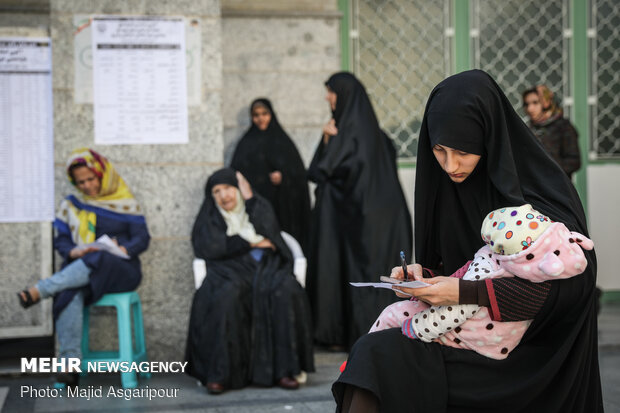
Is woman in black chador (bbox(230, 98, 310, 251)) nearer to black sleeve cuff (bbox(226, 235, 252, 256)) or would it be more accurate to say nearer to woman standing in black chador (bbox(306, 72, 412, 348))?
woman standing in black chador (bbox(306, 72, 412, 348))

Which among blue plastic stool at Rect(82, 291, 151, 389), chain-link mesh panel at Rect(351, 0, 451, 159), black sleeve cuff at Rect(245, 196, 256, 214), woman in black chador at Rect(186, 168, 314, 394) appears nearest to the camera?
woman in black chador at Rect(186, 168, 314, 394)

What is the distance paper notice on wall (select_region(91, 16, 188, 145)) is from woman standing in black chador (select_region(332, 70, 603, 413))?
2.82 metres

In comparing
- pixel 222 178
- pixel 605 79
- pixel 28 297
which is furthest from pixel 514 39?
pixel 28 297

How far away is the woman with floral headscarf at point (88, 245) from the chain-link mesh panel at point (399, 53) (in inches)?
115

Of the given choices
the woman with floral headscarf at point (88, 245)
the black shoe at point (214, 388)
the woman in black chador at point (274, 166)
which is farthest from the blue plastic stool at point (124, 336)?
the woman in black chador at point (274, 166)

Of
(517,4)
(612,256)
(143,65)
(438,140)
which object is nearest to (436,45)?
(517,4)

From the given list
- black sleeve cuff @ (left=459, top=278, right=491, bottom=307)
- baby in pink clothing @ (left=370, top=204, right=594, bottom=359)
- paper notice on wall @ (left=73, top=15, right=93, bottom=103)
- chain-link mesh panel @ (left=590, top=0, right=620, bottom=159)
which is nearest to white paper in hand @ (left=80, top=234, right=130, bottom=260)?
paper notice on wall @ (left=73, top=15, right=93, bottom=103)

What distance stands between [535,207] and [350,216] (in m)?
3.07

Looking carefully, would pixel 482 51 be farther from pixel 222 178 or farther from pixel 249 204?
pixel 222 178

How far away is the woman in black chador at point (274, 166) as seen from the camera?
20.9 ft

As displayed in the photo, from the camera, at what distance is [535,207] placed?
80.5 inches

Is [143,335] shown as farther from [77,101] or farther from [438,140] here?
[438,140]

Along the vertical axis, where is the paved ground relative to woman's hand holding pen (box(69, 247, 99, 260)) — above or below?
below

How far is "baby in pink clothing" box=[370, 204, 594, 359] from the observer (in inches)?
74.0
